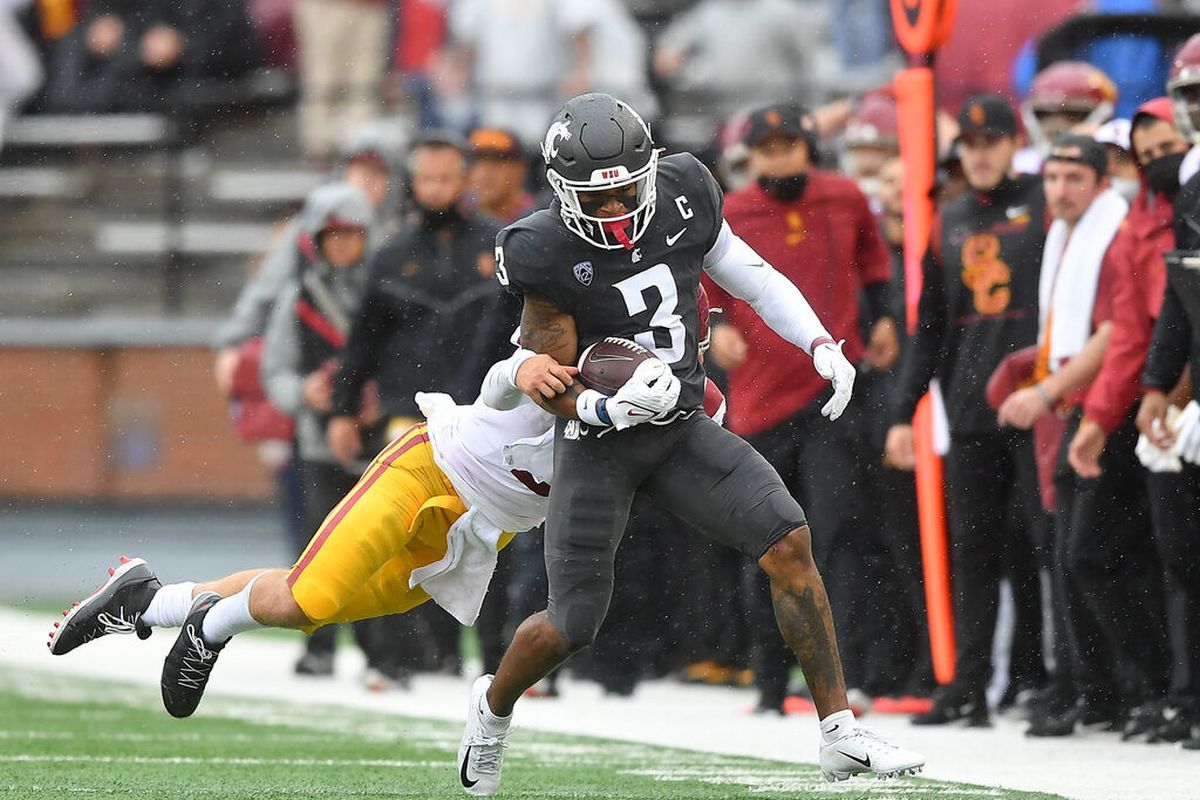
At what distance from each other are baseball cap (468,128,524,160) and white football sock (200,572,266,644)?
11.9ft

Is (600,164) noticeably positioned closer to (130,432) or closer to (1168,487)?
(1168,487)

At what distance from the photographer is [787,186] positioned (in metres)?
8.42

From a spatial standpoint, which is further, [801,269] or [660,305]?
[801,269]

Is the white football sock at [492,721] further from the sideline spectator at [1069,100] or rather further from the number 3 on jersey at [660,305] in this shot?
the sideline spectator at [1069,100]

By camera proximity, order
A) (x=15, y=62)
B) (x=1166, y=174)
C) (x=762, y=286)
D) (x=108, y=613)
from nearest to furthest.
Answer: (x=762, y=286)
(x=108, y=613)
(x=1166, y=174)
(x=15, y=62)

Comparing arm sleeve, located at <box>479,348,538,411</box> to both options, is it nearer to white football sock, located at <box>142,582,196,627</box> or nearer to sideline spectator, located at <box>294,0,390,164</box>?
white football sock, located at <box>142,582,196,627</box>

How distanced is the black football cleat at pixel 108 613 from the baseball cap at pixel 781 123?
296 centimetres

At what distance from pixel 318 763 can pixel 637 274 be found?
6.39ft

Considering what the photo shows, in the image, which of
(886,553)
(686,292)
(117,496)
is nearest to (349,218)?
(886,553)

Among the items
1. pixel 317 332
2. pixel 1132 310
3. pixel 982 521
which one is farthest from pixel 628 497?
pixel 317 332

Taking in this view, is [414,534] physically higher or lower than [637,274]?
lower

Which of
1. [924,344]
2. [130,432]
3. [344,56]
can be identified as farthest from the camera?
[130,432]

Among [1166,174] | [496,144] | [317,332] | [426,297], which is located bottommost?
[317,332]

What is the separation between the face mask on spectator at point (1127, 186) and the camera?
8.34 meters
